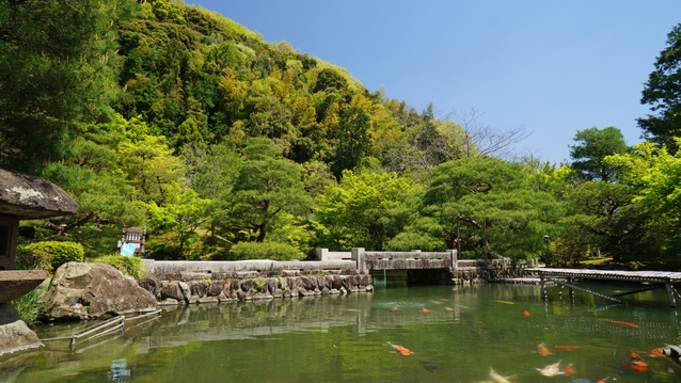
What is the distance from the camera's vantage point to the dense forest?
7961 mm

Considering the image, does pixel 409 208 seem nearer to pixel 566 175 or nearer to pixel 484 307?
pixel 484 307

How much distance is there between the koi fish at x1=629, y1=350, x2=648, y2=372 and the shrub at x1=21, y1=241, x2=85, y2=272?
1236 cm

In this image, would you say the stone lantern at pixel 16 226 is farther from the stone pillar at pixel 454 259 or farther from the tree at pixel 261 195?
the stone pillar at pixel 454 259

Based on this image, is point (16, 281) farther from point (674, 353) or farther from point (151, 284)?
point (674, 353)

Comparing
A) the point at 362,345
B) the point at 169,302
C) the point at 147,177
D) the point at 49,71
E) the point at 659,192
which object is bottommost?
the point at 362,345

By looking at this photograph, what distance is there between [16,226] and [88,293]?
11.9ft

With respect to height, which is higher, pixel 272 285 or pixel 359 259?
pixel 359 259

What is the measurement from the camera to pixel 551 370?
19.2 feet

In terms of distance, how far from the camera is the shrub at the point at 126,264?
1177 centimetres

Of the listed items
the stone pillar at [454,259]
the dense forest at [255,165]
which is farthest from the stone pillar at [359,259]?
the stone pillar at [454,259]

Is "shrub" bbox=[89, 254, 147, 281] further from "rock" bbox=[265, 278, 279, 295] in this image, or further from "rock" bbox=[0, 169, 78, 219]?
"rock" bbox=[0, 169, 78, 219]

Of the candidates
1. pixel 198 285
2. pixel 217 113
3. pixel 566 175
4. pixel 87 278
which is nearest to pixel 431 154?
pixel 566 175

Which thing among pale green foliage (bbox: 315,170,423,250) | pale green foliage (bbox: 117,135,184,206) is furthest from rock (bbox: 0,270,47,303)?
pale green foliage (bbox: 315,170,423,250)

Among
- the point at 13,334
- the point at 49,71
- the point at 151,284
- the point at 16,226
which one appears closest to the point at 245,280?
the point at 151,284
